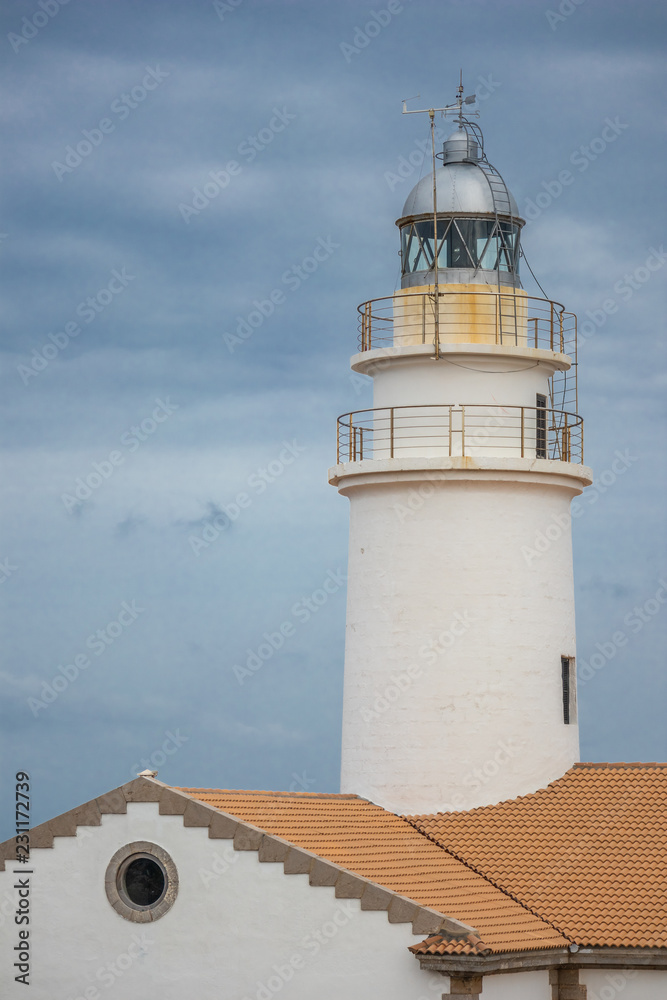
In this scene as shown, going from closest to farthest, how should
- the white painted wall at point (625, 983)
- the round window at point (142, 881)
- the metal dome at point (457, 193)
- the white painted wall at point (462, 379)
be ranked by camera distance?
the round window at point (142, 881) < the white painted wall at point (625, 983) < the white painted wall at point (462, 379) < the metal dome at point (457, 193)

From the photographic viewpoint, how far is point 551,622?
28875 millimetres

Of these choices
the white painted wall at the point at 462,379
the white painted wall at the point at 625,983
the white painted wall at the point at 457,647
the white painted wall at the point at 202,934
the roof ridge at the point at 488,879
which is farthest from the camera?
the white painted wall at the point at 462,379

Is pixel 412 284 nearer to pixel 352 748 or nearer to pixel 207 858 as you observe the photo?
pixel 352 748

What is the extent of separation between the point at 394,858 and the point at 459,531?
20.1 ft

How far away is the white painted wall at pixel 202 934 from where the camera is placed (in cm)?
2230

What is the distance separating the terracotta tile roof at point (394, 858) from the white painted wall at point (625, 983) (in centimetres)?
84

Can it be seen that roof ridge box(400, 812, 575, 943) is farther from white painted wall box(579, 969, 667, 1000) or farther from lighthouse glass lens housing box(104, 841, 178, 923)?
lighthouse glass lens housing box(104, 841, 178, 923)

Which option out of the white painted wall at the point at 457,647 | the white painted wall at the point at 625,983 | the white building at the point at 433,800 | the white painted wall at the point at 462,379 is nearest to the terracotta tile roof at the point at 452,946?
the white building at the point at 433,800

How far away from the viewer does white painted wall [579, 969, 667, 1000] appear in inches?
938

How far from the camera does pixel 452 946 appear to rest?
2162cm

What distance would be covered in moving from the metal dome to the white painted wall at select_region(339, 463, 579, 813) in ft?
15.8

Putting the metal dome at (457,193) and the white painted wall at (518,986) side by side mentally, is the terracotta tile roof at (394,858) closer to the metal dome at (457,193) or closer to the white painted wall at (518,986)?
the white painted wall at (518,986)

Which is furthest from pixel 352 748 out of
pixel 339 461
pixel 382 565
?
pixel 339 461

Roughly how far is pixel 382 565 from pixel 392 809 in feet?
13.5
